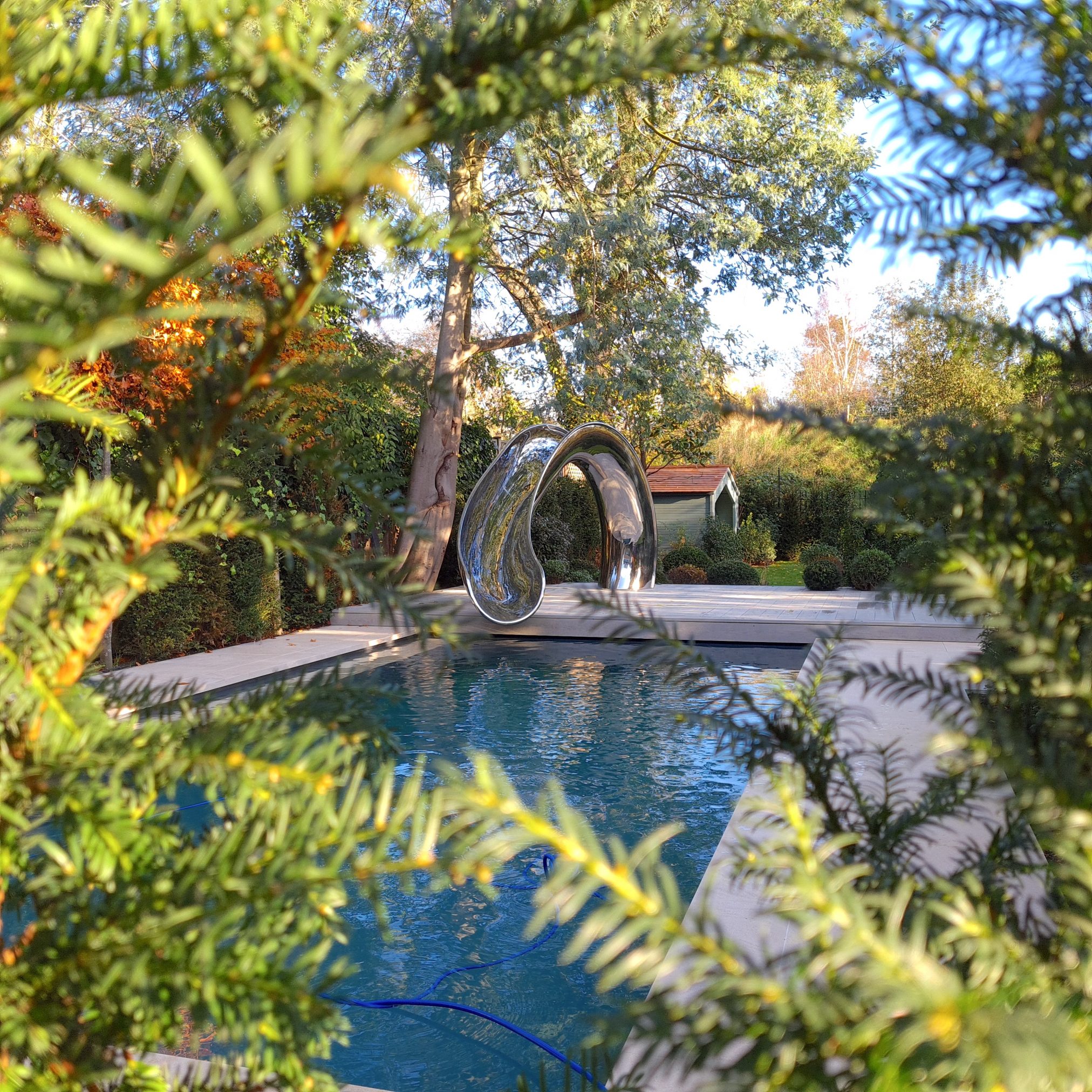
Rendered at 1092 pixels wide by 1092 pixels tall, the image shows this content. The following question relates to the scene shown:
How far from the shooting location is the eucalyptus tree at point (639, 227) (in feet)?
46.9

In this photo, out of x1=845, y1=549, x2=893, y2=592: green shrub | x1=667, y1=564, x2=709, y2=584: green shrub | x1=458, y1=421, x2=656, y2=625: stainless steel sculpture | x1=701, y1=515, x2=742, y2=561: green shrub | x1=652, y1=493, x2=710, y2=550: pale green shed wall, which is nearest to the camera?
x1=458, y1=421, x2=656, y2=625: stainless steel sculpture

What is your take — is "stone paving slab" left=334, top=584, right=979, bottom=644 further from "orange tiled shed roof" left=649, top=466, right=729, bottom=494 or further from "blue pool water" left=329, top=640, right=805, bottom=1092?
"orange tiled shed roof" left=649, top=466, right=729, bottom=494

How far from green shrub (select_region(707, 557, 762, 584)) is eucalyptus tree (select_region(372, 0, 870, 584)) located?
3.77 metres

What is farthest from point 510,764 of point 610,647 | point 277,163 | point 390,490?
point 277,163

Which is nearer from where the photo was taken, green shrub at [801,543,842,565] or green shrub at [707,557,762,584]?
green shrub at [801,543,842,565]

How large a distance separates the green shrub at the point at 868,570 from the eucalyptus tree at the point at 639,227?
357cm

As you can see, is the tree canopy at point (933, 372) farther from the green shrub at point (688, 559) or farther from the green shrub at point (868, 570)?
the green shrub at point (688, 559)

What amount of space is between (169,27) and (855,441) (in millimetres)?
633

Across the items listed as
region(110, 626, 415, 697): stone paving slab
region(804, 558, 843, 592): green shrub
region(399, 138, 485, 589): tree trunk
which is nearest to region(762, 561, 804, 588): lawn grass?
region(804, 558, 843, 592): green shrub

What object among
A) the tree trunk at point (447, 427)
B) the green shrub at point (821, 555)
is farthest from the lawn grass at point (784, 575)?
the tree trunk at point (447, 427)

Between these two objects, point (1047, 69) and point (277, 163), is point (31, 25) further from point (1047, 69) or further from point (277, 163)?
point (1047, 69)

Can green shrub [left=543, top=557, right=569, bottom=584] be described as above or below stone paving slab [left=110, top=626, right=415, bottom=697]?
above

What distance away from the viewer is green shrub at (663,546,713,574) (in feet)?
66.2

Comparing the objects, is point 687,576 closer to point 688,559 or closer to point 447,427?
point 688,559
